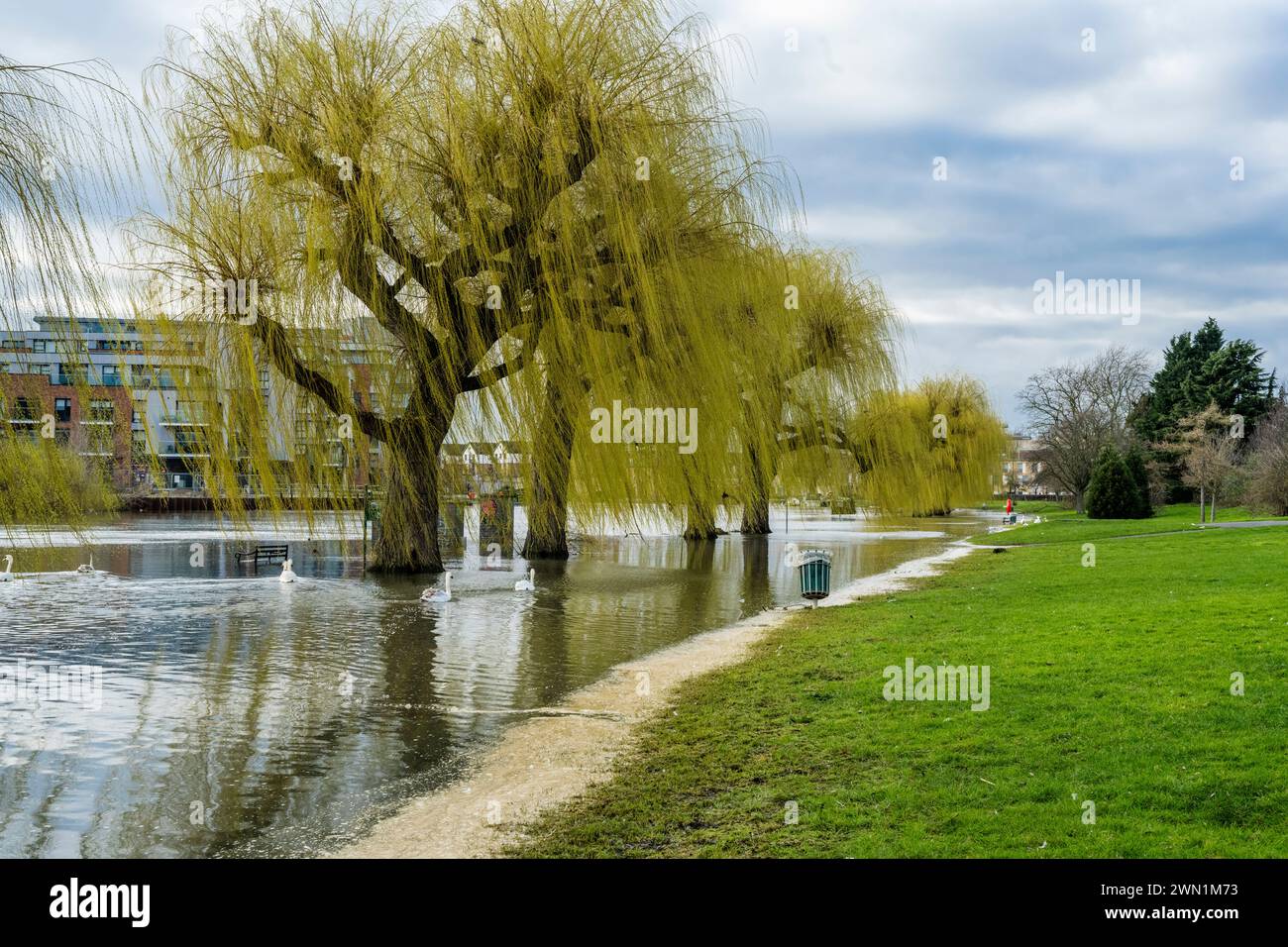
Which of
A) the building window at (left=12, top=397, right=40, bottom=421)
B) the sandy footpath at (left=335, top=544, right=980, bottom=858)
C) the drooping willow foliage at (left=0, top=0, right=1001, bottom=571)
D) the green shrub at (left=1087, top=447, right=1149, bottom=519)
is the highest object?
the drooping willow foliage at (left=0, top=0, right=1001, bottom=571)

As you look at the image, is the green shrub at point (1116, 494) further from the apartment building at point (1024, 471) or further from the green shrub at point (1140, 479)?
the apartment building at point (1024, 471)

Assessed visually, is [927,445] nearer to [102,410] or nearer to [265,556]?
[265,556]

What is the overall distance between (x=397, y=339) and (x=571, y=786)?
6.69 m

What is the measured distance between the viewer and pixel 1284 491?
3647 cm

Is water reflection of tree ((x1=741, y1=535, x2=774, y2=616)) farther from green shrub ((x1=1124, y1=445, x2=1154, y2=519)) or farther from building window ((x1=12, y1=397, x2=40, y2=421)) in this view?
green shrub ((x1=1124, y1=445, x2=1154, y2=519))

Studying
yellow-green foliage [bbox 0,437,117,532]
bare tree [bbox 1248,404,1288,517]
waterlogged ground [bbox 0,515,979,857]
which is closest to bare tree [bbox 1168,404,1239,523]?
bare tree [bbox 1248,404,1288,517]

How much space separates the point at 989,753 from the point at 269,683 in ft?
25.7

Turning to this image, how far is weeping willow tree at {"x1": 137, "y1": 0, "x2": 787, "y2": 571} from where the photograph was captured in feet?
34.1

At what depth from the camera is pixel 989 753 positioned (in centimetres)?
670

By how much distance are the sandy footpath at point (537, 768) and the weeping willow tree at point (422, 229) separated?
250 cm

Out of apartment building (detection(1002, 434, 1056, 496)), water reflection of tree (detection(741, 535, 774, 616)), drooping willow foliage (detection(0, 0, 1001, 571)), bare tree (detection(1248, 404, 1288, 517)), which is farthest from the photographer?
apartment building (detection(1002, 434, 1056, 496))

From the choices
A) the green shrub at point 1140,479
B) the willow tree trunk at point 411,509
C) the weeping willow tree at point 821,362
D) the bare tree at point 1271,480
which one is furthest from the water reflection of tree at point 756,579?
the bare tree at point 1271,480

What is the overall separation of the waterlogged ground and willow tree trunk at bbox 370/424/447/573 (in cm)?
80

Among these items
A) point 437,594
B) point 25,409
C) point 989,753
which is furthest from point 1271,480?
point 25,409
